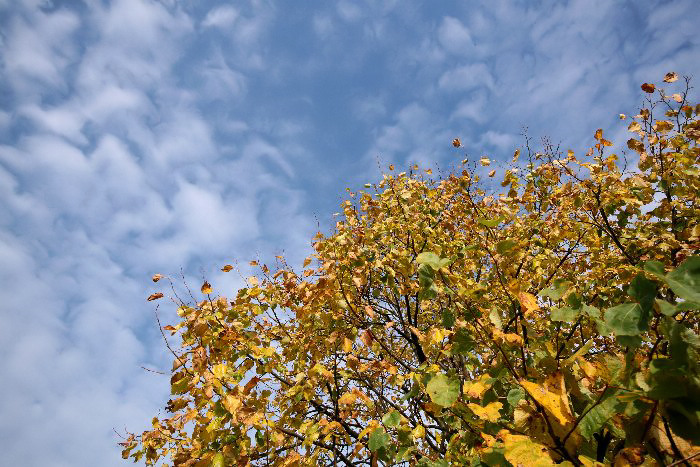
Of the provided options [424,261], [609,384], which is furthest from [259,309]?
[609,384]

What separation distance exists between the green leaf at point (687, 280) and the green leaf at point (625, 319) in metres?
0.21

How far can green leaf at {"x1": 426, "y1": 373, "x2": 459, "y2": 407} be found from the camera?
7.44 ft

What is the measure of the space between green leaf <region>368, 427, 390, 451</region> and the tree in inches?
0.4

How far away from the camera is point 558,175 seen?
255 inches

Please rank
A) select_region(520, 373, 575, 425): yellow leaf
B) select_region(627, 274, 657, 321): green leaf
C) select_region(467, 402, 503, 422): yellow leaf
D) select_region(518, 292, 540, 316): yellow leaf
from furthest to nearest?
select_region(518, 292, 540, 316): yellow leaf, select_region(467, 402, 503, 422): yellow leaf, select_region(520, 373, 575, 425): yellow leaf, select_region(627, 274, 657, 321): green leaf

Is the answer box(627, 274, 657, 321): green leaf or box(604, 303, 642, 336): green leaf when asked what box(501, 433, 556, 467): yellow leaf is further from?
box(627, 274, 657, 321): green leaf

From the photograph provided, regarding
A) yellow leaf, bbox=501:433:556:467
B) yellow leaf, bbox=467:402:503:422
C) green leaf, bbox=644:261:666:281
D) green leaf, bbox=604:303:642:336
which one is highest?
green leaf, bbox=644:261:666:281

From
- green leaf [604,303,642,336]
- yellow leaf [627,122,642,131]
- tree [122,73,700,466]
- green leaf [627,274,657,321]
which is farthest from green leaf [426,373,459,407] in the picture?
yellow leaf [627,122,642,131]

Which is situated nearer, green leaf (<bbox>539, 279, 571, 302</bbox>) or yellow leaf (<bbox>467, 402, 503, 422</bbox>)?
yellow leaf (<bbox>467, 402, 503, 422</bbox>)

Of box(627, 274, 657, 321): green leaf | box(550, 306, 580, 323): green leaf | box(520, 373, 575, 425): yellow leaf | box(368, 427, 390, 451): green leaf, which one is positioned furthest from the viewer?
box(368, 427, 390, 451): green leaf

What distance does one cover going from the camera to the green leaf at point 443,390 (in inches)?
89.3

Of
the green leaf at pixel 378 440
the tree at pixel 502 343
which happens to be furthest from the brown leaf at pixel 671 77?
the green leaf at pixel 378 440

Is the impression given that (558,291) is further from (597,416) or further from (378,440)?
(378,440)

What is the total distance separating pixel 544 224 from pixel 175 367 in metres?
5.17
